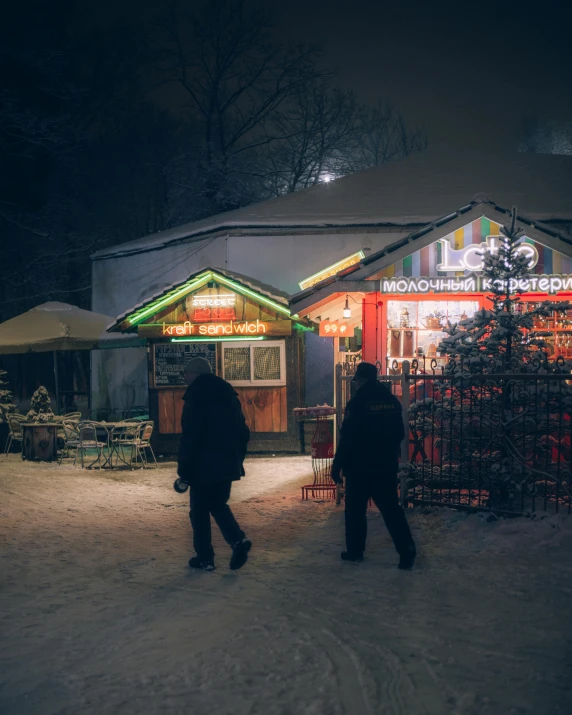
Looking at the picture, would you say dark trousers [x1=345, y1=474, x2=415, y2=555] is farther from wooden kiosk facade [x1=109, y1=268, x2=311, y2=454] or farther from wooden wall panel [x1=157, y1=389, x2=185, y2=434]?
wooden wall panel [x1=157, y1=389, x2=185, y2=434]

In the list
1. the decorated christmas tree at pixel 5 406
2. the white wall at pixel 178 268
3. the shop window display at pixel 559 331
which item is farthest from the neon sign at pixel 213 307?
the shop window display at pixel 559 331

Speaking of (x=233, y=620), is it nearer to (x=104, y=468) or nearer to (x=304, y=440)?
(x=104, y=468)

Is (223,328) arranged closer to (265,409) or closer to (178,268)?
(265,409)

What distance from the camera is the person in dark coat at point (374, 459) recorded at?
249 inches

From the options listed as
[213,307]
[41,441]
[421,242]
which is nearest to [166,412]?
[213,307]

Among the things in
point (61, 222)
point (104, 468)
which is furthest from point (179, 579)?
point (61, 222)

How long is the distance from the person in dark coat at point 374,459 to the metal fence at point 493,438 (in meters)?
1.86

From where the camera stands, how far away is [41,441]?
14867 millimetres

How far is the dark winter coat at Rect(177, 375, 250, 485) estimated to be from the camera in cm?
624

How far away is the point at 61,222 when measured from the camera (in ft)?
Answer: 101

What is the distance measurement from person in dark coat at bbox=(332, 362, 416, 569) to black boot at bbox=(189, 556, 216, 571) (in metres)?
1.28

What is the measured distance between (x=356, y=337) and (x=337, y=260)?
15.5 ft

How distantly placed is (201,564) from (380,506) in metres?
1.66

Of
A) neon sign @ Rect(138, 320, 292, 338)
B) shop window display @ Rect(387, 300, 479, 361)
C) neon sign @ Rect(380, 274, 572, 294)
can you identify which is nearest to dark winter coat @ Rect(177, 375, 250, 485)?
neon sign @ Rect(380, 274, 572, 294)
